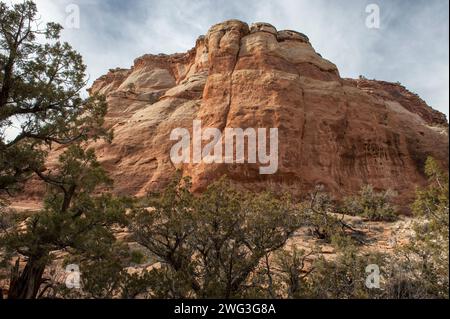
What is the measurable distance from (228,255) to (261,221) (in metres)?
1.22

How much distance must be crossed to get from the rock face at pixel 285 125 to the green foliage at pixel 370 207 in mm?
2036

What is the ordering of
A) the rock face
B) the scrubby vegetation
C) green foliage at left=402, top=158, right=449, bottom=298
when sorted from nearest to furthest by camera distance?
green foliage at left=402, top=158, right=449, bottom=298
the scrubby vegetation
the rock face

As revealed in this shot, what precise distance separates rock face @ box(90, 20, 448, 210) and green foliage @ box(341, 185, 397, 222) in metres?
2.04

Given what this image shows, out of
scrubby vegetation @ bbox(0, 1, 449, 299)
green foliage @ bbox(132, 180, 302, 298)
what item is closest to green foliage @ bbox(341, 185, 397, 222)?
scrubby vegetation @ bbox(0, 1, 449, 299)

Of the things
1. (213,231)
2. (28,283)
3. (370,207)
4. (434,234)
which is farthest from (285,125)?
(28,283)

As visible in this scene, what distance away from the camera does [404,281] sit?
846 centimetres

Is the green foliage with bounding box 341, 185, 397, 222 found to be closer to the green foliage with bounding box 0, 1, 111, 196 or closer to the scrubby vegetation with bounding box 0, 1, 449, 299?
the scrubby vegetation with bounding box 0, 1, 449, 299

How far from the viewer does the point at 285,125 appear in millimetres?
24359

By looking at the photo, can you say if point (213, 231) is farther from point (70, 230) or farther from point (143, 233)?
point (70, 230)

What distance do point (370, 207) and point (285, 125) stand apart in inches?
290

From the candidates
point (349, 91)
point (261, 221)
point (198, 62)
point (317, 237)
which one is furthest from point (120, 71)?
point (261, 221)

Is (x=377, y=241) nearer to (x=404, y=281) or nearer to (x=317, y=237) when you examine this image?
(x=317, y=237)

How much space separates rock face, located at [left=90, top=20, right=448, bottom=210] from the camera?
79.5 feet

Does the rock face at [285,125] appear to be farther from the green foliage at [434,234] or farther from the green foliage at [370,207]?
the green foliage at [434,234]
